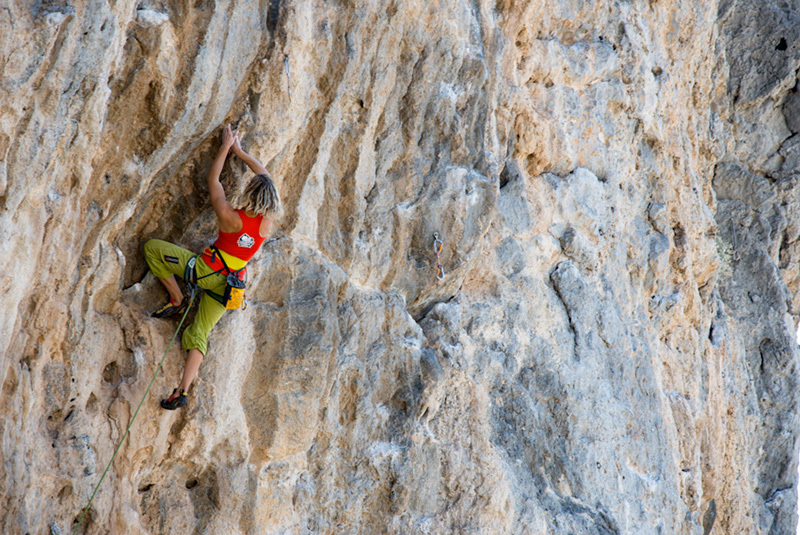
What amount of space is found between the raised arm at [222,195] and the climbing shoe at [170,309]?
68 centimetres

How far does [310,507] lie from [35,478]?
2.15 meters

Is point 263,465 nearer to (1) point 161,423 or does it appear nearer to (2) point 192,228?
(1) point 161,423

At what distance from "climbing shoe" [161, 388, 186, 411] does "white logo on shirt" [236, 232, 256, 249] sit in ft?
3.68

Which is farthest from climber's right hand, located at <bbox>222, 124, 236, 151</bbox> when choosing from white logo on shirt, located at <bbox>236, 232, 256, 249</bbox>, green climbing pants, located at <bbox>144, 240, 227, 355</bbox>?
green climbing pants, located at <bbox>144, 240, 227, 355</bbox>

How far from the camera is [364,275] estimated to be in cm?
652

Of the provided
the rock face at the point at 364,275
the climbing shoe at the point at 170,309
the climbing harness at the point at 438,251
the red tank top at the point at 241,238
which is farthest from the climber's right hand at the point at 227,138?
the climbing harness at the point at 438,251

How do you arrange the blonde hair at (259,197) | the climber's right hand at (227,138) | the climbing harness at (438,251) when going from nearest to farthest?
the blonde hair at (259,197)
the climber's right hand at (227,138)
the climbing harness at (438,251)

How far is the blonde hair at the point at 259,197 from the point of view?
5.18 metres

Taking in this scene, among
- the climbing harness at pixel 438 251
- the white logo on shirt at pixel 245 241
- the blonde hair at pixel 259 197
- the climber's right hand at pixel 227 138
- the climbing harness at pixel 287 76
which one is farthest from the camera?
the climbing harness at pixel 438 251

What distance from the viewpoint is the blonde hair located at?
5.18 m

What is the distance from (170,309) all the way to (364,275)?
1.77 meters

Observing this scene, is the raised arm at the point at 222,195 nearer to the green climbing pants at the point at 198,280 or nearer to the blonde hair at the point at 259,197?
the blonde hair at the point at 259,197

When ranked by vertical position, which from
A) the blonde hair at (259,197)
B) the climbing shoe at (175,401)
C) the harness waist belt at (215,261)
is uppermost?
the blonde hair at (259,197)

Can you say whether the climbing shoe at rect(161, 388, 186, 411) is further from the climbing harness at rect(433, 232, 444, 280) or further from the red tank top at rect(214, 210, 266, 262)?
the climbing harness at rect(433, 232, 444, 280)
